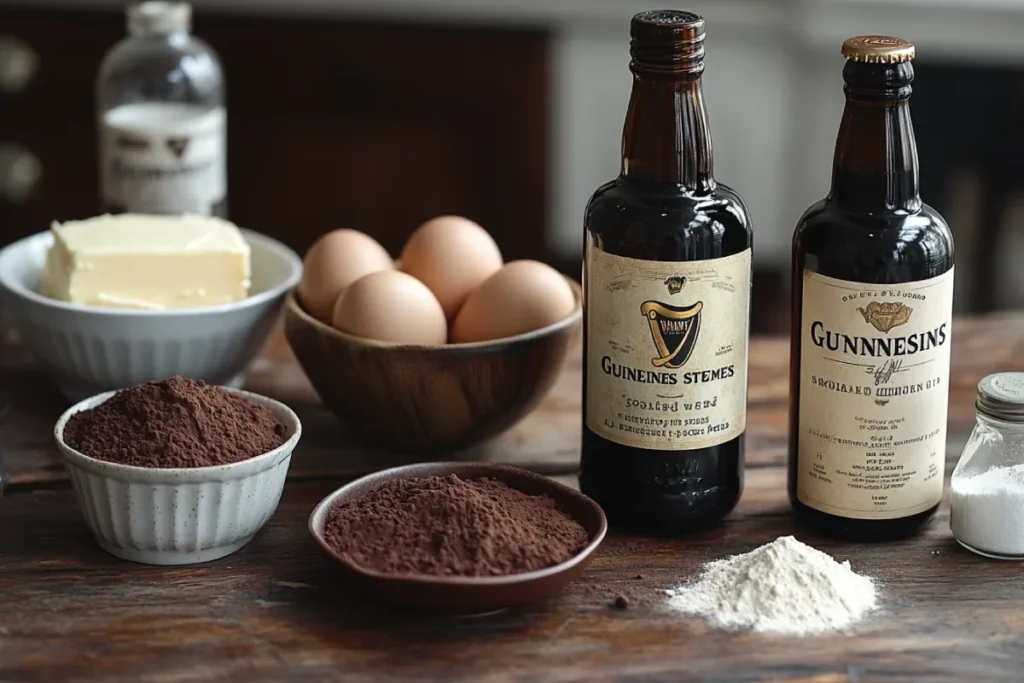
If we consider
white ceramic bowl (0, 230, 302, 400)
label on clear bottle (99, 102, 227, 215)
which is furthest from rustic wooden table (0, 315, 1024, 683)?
label on clear bottle (99, 102, 227, 215)

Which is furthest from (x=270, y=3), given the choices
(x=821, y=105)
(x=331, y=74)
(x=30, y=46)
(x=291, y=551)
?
(x=291, y=551)

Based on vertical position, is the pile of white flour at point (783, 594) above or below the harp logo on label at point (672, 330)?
Result: below

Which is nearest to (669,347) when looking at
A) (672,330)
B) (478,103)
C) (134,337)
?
(672,330)

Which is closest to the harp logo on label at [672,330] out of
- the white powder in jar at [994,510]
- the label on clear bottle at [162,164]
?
the white powder in jar at [994,510]

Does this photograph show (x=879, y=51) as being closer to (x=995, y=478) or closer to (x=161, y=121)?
(x=995, y=478)

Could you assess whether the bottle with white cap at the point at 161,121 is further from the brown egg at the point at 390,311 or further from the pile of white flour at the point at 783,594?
the pile of white flour at the point at 783,594

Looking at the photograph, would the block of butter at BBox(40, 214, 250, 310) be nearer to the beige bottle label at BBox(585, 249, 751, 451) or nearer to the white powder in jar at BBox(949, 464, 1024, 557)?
the beige bottle label at BBox(585, 249, 751, 451)
